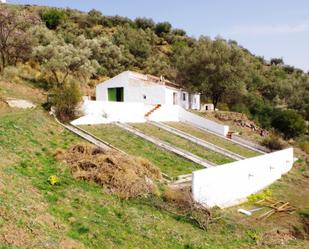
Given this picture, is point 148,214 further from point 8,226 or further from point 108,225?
point 8,226

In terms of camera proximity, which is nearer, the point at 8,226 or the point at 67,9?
the point at 8,226

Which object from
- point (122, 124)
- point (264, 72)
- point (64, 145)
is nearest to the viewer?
point (64, 145)

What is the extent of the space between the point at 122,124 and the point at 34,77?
10460mm

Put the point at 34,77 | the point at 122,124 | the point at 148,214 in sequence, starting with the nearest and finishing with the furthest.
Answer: the point at 148,214, the point at 122,124, the point at 34,77

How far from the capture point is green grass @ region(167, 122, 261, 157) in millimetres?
22214

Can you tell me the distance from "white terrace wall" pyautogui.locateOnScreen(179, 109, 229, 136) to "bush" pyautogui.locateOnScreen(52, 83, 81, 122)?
35.9ft

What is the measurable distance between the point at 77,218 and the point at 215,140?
54.0 ft

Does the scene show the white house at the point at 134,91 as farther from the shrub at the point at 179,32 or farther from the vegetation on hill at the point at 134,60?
the shrub at the point at 179,32

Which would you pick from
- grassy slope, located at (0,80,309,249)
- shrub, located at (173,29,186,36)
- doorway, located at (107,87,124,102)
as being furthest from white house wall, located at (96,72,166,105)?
shrub, located at (173,29,186,36)

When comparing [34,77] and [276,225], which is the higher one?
[34,77]

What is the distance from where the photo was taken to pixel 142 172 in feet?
40.8

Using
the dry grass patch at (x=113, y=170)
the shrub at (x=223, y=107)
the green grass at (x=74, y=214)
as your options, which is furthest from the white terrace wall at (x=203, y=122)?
the green grass at (x=74, y=214)

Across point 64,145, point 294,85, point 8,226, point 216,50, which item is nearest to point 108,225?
point 8,226

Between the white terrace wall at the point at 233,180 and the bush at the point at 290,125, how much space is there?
1623 centimetres
